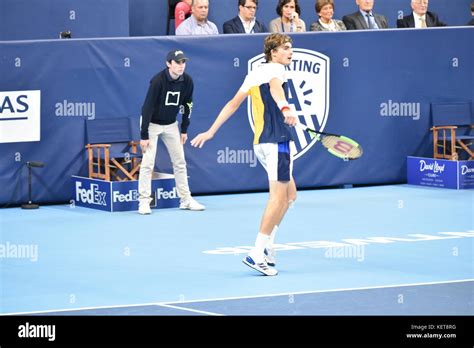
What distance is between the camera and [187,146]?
19.2 meters

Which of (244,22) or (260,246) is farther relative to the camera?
(244,22)

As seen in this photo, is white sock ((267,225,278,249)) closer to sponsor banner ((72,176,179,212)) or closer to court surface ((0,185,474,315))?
court surface ((0,185,474,315))

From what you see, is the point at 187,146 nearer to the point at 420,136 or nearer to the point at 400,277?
the point at 420,136

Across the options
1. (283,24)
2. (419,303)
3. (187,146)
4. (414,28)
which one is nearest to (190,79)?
(187,146)

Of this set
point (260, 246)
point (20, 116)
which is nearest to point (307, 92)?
point (20, 116)

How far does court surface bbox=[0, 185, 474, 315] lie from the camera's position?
479 inches

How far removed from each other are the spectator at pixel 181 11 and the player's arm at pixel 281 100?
27.1 feet

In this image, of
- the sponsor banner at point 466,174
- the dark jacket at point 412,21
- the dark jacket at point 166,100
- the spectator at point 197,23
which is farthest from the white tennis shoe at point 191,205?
the dark jacket at point 412,21

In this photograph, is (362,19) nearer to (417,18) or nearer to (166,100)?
(417,18)

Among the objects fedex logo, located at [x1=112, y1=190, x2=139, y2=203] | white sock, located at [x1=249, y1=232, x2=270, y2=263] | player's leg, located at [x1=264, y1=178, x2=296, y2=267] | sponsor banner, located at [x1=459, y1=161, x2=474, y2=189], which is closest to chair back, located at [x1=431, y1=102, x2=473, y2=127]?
sponsor banner, located at [x1=459, y1=161, x2=474, y2=189]

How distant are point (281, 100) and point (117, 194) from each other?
520 cm

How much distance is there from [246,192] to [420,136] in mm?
3080

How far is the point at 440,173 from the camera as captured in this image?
65.7 ft

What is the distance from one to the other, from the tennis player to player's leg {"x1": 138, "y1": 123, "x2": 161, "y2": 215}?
13.6 ft
